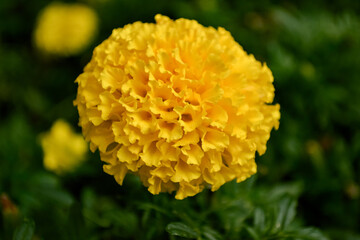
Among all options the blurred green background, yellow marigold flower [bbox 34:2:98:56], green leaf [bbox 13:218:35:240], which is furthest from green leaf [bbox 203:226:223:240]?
yellow marigold flower [bbox 34:2:98:56]

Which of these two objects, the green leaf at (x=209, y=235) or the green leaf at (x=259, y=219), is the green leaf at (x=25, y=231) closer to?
the green leaf at (x=209, y=235)

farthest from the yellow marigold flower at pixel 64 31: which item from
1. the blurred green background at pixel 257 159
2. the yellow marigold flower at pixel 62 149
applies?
the yellow marigold flower at pixel 62 149

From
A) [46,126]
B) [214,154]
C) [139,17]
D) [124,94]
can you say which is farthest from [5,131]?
[214,154]

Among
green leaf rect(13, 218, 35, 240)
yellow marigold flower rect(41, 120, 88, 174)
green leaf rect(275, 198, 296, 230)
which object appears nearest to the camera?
green leaf rect(13, 218, 35, 240)

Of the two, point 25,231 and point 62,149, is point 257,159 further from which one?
point 25,231

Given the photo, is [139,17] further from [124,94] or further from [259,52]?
[124,94]

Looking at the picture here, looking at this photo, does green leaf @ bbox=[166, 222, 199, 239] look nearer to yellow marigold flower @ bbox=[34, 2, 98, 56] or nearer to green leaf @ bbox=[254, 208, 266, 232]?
green leaf @ bbox=[254, 208, 266, 232]

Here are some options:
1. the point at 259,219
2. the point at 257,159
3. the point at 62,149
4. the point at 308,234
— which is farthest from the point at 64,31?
the point at 308,234
